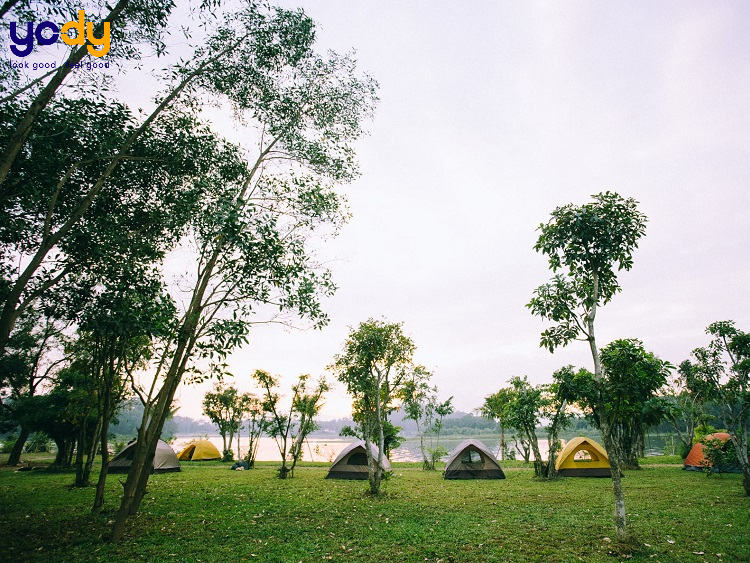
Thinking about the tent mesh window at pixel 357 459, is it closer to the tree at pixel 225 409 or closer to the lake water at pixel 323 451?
the lake water at pixel 323 451

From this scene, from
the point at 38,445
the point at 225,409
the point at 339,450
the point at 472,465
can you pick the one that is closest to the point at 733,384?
the point at 472,465

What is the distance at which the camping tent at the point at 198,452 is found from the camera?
33125 mm

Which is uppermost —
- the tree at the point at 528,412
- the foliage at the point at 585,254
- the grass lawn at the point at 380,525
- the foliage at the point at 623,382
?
the foliage at the point at 585,254

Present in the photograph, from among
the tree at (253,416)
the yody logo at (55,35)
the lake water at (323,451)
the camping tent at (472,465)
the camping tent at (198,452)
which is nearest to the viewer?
the yody logo at (55,35)

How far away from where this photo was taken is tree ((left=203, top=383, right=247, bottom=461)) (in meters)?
34.6

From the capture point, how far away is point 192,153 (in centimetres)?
949

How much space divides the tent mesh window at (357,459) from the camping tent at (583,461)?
38.6 ft

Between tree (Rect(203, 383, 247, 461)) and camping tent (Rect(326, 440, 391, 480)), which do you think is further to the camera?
tree (Rect(203, 383, 247, 461))

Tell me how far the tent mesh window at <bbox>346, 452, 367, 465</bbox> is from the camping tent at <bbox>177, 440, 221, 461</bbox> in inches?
824

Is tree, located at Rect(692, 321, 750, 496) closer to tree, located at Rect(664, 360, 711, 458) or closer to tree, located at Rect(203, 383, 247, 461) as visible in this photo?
tree, located at Rect(664, 360, 711, 458)

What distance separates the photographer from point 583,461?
2050cm

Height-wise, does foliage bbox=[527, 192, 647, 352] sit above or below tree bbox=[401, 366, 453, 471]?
above

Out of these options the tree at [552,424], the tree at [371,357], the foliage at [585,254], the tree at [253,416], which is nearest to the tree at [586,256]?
the foliage at [585,254]

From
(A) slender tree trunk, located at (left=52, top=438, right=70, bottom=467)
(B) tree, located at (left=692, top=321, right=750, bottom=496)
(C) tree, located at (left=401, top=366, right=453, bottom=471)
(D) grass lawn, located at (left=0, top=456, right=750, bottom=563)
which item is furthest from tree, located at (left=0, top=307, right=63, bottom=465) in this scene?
(B) tree, located at (left=692, top=321, right=750, bottom=496)
